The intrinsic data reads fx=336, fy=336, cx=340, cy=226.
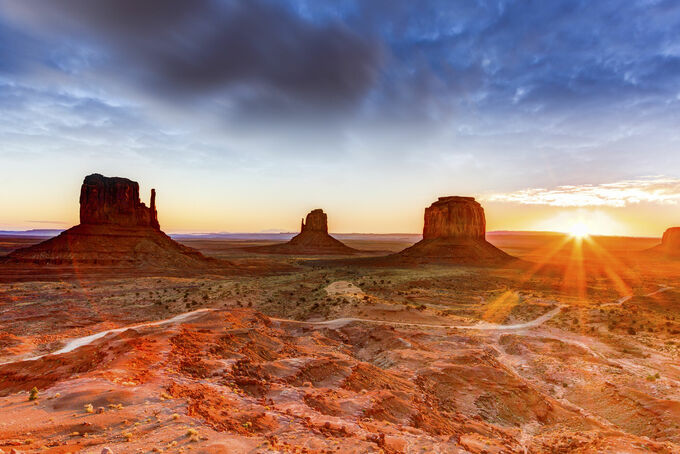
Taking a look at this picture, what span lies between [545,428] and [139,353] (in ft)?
50.2

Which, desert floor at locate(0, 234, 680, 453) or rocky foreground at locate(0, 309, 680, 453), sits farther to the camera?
desert floor at locate(0, 234, 680, 453)

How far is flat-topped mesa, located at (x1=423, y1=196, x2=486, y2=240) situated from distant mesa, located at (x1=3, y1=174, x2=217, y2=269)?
55.4 metres

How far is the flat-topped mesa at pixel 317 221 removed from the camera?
134500 mm

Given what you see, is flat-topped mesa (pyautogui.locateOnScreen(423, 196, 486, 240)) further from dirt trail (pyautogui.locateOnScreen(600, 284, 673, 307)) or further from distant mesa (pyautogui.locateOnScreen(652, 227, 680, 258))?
distant mesa (pyautogui.locateOnScreen(652, 227, 680, 258))

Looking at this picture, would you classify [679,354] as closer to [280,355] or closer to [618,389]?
[618,389]

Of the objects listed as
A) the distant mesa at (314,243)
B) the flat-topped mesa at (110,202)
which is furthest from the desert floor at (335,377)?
the distant mesa at (314,243)

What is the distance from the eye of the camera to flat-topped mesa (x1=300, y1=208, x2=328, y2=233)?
441 ft

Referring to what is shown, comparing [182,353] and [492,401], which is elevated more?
[182,353]

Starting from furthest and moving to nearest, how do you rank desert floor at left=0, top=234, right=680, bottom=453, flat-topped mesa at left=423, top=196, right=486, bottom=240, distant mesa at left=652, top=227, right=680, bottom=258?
distant mesa at left=652, top=227, right=680, bottom=258 < flat-topped mesa at left=423, top=196, right=486, bottom=240 < desert floor at left=0, top=234, right=680, bottom=453

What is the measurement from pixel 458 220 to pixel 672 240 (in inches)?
3511

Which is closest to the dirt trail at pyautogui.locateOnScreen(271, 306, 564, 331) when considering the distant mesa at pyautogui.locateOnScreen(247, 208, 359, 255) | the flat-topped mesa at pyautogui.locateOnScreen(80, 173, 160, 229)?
the flat-topped mesa at pyautogui.locateOnScreen(80, 173, 160, 229)

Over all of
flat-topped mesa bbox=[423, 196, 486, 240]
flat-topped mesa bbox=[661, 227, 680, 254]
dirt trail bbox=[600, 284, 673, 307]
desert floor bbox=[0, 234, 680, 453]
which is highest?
flat-topped mesa bbox=[423, 196, 486, 240]

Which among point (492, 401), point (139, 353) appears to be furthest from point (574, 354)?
point (139, 353)

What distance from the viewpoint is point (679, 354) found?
20047 millimetres
